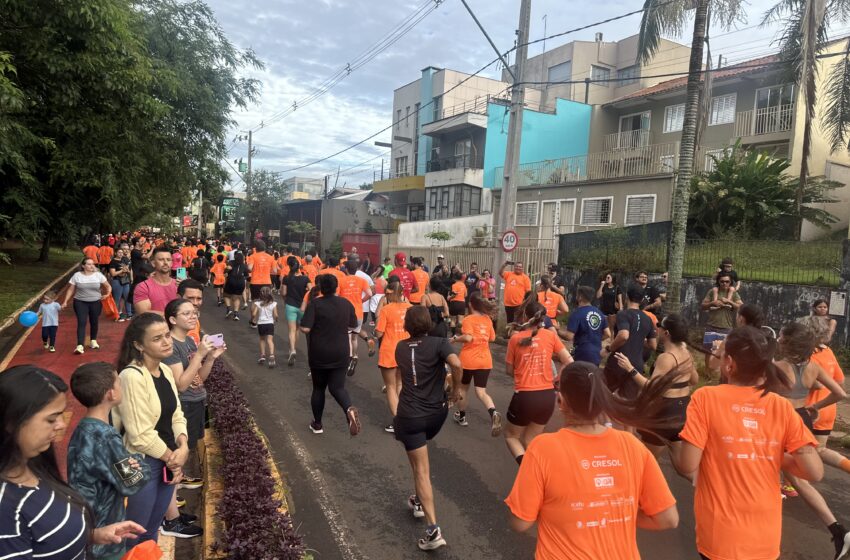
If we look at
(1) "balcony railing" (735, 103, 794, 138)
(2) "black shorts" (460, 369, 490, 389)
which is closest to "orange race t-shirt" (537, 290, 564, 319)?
(2) "black shorts" (460, 369, 490, 389)

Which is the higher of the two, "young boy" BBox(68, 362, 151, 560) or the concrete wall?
the concrete wall

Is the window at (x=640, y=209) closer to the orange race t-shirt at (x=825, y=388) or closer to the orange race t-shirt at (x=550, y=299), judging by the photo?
the orange race t-shirt at (x=550, y=299)

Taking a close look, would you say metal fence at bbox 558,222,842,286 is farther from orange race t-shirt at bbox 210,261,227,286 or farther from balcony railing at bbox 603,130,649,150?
orange race t-shirt at bbox 210,261,227,286

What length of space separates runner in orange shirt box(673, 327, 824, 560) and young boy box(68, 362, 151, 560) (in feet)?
9.09

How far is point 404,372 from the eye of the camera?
4.20 m

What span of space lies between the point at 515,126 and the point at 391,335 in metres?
7.98

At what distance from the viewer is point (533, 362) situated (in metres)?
4.84

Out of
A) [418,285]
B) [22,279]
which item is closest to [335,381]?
[418,285]

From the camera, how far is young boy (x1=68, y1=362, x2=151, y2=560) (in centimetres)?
247

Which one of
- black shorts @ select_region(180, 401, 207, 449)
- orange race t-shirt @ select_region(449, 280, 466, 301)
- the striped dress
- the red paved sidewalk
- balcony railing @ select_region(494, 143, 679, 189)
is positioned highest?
balcony railing @ select_region(494, 143, 679, 189)

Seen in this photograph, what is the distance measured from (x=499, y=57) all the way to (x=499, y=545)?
11.2 metres

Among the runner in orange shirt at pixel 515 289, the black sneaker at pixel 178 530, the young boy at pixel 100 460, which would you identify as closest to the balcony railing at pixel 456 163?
the runner in orange shirt at pixel 515 289

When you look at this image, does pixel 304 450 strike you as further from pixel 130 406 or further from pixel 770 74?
pixel 770 74

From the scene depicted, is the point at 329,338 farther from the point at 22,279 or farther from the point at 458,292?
the point at 22,279
